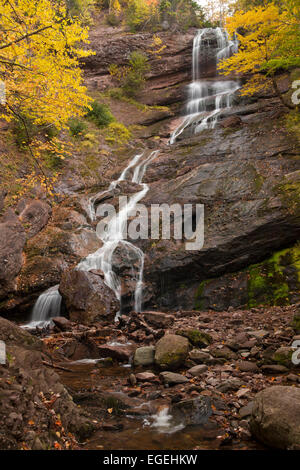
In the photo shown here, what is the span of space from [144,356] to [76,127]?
49.2ft

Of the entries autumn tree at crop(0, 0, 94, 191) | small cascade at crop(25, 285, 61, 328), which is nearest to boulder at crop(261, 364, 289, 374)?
autumn tree at crop(0, 0, 94, 191)

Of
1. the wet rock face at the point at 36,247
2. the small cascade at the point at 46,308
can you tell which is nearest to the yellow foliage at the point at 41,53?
the wet rock face at the point at 36,247

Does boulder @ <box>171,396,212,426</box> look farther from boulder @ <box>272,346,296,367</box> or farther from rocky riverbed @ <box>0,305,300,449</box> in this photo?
boulder @ <box>272,346,296,367</box>

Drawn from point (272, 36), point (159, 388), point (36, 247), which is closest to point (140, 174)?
point (36, 247)

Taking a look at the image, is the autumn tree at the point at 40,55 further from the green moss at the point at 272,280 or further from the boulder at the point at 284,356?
the green moss at the point at 272,280

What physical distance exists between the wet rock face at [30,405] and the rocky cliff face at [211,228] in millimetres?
5942

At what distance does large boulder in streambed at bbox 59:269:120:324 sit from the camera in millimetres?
8915

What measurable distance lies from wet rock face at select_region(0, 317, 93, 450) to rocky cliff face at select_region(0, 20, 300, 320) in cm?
594

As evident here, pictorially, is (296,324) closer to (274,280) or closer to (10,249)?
(274,280)

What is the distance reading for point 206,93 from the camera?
21016 mm

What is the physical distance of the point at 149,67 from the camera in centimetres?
2423
